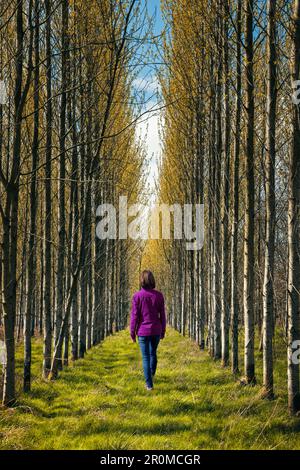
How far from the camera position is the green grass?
14.0 feet

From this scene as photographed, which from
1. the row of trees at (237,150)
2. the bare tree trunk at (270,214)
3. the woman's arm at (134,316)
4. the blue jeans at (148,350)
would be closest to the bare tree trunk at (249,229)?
the row of trees at (237,150)

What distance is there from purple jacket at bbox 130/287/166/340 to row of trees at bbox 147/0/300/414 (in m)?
1.23

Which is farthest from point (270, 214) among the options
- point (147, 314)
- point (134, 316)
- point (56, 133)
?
point (56, 133)

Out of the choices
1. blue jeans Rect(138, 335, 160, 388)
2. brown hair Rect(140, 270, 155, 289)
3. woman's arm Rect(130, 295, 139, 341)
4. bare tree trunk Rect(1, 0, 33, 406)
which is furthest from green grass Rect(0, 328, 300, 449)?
brown hair Rect(140, 270, 155, 289)

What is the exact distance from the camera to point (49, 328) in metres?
8.02

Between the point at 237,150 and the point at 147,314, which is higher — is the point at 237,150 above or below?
above

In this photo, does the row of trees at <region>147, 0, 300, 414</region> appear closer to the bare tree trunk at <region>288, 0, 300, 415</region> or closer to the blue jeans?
the bare tree trunk at <region>288, 0, 300, 415</region>

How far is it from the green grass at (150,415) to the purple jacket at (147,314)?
2.73ft

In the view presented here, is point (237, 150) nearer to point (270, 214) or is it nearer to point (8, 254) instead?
point (270, 214)

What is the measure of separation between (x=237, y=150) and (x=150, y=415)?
4664 millimetres

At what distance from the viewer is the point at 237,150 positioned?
7.88 metres

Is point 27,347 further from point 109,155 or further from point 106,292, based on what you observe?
point 106,292

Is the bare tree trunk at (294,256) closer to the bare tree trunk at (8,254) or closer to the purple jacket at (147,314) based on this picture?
the purple jacket at (147,314)

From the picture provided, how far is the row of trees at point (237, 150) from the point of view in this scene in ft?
17.9
